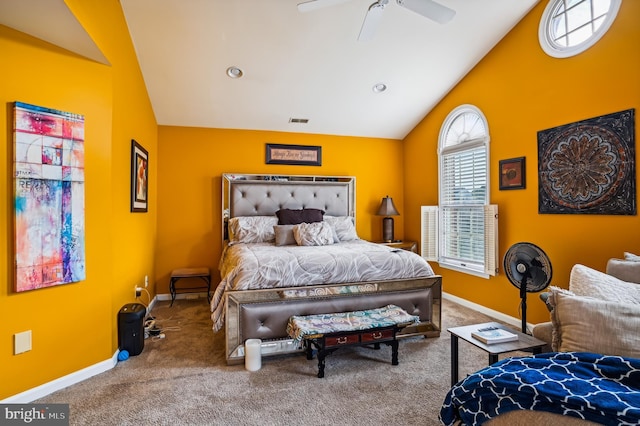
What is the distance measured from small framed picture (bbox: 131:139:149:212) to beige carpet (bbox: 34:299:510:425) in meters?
1.44

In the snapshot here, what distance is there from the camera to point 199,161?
462 centimetres

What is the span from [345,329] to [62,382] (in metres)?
2.03

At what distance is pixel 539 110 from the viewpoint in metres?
3.12

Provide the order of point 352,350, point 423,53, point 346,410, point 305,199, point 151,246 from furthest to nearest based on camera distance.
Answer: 1. point 305,199
2. point 151,246
3. point 423,53
4. point 352,350
5. point 346,410

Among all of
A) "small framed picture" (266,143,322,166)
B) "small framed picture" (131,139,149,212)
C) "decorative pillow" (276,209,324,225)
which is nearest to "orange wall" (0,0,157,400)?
"small framed picture" (131,139,149,212)

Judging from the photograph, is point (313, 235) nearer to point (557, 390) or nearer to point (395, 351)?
point (395, 351)

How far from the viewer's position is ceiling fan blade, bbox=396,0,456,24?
231 cm

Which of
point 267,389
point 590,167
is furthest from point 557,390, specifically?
point 590,167

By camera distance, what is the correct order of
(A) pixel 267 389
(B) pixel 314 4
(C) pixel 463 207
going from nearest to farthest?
(A) pixel 267 389, (B) pixel 314 4, (C) pixel 463 207

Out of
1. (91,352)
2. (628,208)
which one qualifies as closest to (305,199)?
(91,352)

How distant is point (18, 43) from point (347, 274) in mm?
2855

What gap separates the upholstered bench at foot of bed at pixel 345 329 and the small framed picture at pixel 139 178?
6.79 ft

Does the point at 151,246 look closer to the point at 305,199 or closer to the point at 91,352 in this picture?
the point at 91,352

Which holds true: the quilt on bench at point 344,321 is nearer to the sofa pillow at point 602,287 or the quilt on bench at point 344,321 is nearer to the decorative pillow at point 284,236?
the sofa pillow at point 602,287
